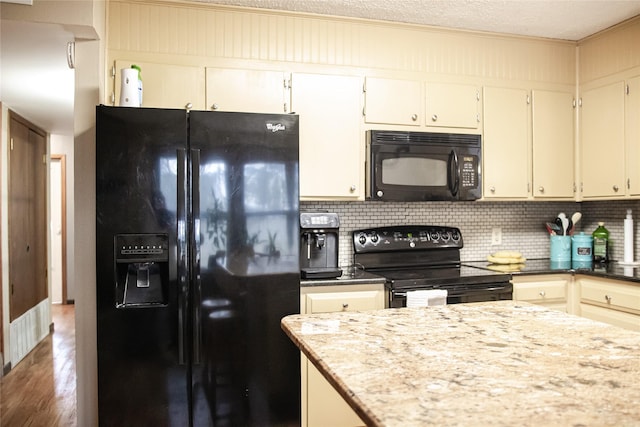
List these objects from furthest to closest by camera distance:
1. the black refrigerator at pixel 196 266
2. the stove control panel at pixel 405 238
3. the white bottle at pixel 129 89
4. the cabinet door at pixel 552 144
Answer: the cabinet door at pixel 552 144 < the stove control panel at pixel 405 238 < the white bottle at pixel 129 89 < the black refrigerator at pixel 196 266

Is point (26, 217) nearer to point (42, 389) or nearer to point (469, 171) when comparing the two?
point (42, 389)

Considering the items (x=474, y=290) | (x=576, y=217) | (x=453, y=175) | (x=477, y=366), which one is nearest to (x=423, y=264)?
(x=474, y=290)

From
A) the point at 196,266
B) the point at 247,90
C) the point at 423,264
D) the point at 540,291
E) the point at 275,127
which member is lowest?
the point at 540,291

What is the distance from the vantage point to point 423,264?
3291 millimetres

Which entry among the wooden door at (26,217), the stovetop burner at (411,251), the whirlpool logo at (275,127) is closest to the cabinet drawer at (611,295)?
the stovetop burner at (411,251)

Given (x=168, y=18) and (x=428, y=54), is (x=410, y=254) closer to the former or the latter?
(x=428, y=54)

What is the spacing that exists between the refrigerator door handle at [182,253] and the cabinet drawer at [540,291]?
77.2 inches

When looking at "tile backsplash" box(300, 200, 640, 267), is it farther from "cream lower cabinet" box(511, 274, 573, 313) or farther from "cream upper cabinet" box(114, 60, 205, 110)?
"cream upper cabinet" box(114, 60, 205, 110)

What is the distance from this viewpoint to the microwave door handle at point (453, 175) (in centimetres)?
309

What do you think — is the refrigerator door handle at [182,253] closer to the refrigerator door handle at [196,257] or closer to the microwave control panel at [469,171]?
the refrigerator door handle at [196,257]

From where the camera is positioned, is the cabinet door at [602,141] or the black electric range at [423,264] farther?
the cabinet door at [602,141]

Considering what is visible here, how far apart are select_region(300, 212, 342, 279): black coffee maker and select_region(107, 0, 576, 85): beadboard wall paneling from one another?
97 cm

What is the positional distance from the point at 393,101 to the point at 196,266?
1642mm

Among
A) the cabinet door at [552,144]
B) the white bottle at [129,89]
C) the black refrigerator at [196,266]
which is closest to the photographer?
the black refrigerator at [196,266]
